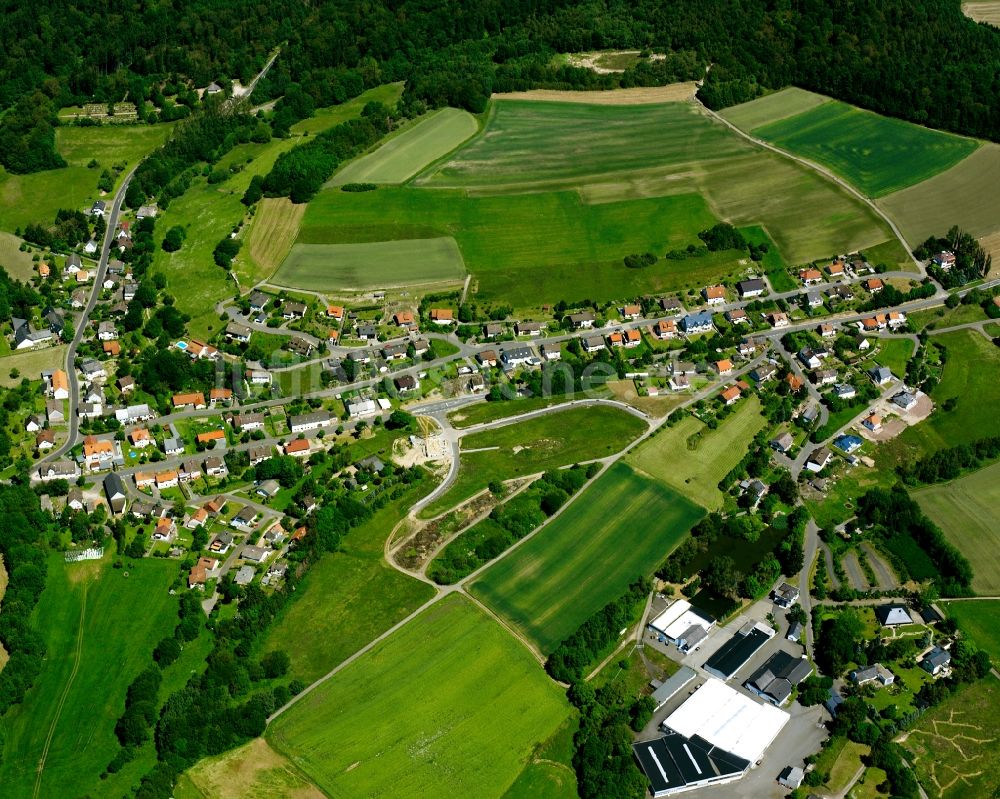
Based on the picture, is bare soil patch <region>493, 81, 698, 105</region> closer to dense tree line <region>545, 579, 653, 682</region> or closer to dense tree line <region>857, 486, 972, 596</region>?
dense tree line <region>857, 486, 972, 596</region>

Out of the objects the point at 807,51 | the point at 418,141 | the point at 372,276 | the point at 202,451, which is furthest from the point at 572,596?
the point at 807,51

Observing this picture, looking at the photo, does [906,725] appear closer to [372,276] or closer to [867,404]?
[867,404]

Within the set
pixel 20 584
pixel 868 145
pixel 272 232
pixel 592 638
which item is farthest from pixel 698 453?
pixel 868 145

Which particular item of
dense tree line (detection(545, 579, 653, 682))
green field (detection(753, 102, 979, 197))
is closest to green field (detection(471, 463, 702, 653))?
dense tree line (detection(545, 579, 653, 682))

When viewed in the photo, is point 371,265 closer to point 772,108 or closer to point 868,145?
point 772,108

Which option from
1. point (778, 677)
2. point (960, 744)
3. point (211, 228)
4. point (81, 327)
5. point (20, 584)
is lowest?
point (960, 744)
